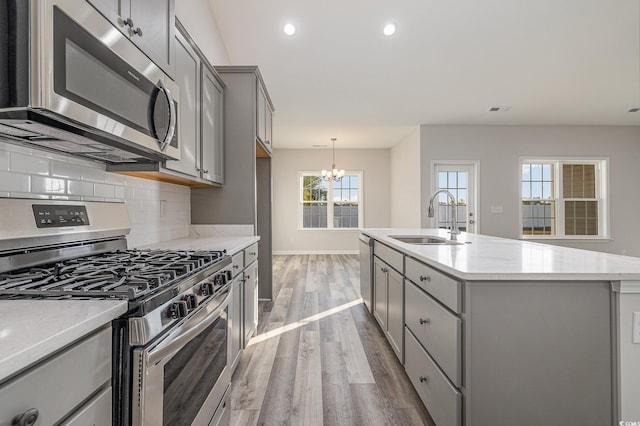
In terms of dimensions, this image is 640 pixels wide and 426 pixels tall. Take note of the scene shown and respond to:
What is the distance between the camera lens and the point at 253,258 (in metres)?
2.71

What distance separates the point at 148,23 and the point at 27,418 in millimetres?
1500

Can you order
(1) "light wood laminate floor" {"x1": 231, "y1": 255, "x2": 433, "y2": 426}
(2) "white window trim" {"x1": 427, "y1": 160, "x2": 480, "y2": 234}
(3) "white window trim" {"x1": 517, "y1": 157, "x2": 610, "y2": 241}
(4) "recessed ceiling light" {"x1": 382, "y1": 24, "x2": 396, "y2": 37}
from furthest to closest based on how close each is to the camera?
(3) "white window trim" {"x1": 517, "y1": 157, "x2": 610, "y2": 241} < (2) "white window trim" {"x1": 427, "y1": 160, "x2": 480, "y2": 234} < (4) "recessed ceiling light" {"x1": 382, "y1": 24, "x2": 396, "y2": 37} < (1) "light wood laminate floor" {"x1": 231, "y1": 255, "x2": 433, "y2": 426}

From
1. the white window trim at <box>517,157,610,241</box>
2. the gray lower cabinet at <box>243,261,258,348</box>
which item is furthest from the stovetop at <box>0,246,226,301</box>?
the white window trim at <box>517,157,610,241</box>

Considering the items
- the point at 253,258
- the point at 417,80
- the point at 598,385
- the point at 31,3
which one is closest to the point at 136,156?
the point at 31,3

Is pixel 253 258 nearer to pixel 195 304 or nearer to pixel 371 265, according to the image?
pixel 371 265

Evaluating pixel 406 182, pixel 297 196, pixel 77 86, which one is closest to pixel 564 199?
pixel 406 182

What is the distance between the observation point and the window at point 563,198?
6.55 metres

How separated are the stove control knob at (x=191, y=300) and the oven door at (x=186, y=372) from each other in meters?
0.04

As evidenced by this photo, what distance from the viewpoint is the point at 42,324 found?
65 centimetres

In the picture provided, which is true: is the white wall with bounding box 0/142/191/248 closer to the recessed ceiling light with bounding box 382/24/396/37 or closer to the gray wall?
the recessed ceiling light with bounding box 382/24/396/37

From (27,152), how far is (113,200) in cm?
57

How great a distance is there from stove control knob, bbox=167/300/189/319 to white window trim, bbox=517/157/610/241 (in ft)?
22.6

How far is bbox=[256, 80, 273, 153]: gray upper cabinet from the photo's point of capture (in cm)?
311

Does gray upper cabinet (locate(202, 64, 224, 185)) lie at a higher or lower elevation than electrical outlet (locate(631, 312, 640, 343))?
higher
